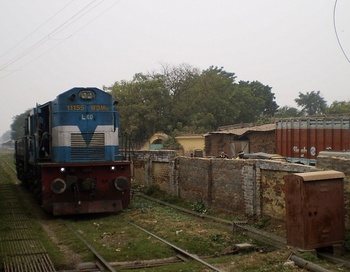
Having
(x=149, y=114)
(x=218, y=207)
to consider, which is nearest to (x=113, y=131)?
(x=218, y=207)

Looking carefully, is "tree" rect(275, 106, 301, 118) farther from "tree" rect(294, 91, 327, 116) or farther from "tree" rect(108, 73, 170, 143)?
"tree" rect(108, 73, 170, 143)

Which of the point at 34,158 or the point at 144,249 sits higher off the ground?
the point at 34,158

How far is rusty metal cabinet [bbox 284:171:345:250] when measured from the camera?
810 cm

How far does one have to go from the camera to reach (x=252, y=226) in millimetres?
11117

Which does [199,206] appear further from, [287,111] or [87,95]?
[287,111]

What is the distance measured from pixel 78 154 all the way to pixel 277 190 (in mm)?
5765

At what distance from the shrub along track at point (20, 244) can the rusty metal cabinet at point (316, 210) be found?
4388 millimetres

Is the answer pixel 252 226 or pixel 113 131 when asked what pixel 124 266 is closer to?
pixel 252 226

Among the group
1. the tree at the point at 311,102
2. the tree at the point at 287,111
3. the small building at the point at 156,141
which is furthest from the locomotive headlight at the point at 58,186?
the tree at the point at 311,102

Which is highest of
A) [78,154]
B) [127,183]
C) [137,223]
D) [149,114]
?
[149,114]

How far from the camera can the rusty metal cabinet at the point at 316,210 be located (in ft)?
26.6

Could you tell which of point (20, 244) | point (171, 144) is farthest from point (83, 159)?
point (171, 144)

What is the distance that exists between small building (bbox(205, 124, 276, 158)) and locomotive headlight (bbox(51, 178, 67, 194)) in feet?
59.7

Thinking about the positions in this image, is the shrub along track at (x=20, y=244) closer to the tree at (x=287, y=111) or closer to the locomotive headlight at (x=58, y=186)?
the locomotive headlight at (x=58, y=186)
